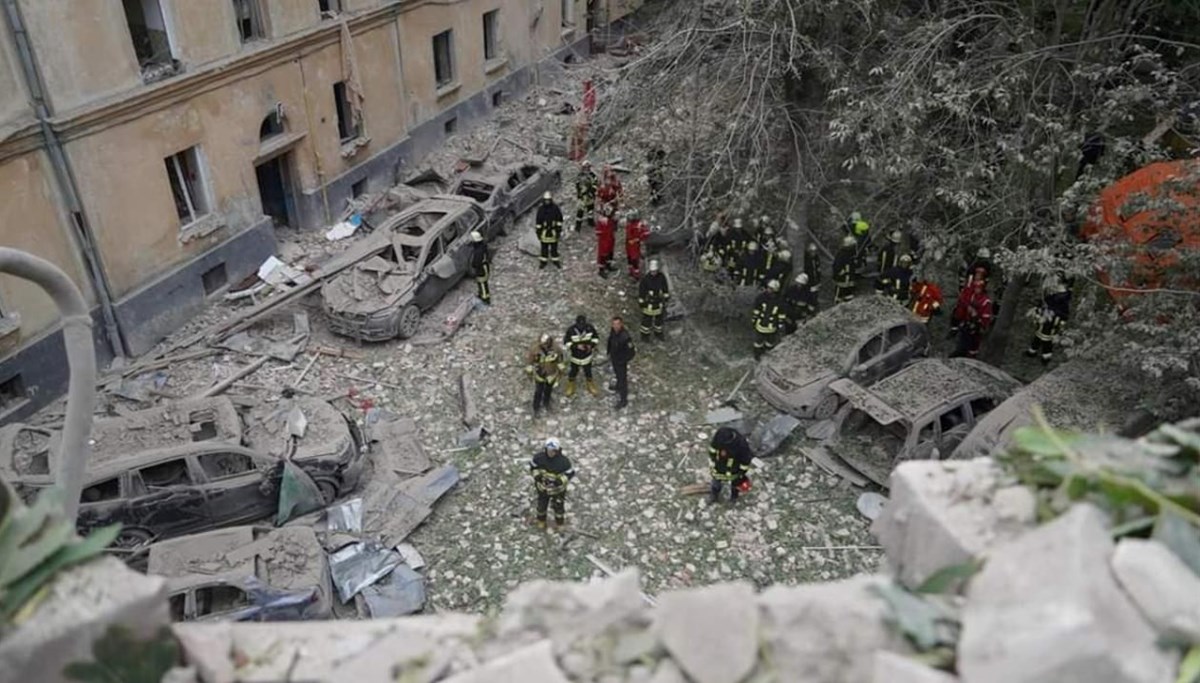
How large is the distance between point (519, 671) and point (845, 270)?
11.9 metres

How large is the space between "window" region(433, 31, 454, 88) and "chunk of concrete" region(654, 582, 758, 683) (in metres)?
18.7

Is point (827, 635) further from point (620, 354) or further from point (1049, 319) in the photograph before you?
point (1049, 319)

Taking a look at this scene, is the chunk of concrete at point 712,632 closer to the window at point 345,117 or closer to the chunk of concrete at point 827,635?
the chunk of concrete at point 827,635

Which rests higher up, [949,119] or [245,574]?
[949,119]

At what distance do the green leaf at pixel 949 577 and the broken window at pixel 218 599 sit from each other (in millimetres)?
6934

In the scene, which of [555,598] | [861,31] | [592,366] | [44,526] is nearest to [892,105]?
[861,31]

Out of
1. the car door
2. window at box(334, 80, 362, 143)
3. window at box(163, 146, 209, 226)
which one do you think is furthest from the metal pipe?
window at box(334, 80, 362, 143)

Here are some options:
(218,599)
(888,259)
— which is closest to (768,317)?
(888,259)

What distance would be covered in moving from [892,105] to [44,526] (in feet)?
34.6

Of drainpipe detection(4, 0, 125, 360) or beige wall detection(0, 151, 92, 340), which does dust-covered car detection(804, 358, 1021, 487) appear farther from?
beige wall detection(0, 151, 92, 340)

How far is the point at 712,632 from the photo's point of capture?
281cm

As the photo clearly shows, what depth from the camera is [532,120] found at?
72.2ft

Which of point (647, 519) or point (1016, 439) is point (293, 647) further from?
point (647, 519)

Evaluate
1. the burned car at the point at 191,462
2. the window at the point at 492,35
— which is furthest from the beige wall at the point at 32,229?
the window at the point at 492,35
